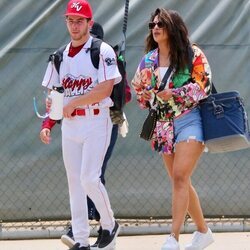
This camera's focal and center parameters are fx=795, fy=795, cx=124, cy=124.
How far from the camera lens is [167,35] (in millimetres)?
5691

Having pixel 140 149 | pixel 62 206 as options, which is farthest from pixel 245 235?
pixel 62 206

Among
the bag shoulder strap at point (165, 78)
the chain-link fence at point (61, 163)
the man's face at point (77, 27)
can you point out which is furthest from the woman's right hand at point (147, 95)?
the chain-link fence at point (61, 163)

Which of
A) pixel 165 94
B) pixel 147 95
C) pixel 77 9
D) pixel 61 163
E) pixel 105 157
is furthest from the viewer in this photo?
pixel 61 163

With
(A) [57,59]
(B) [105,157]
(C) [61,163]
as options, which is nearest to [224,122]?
(B) [105,157]

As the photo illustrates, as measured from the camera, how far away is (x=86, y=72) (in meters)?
5.71

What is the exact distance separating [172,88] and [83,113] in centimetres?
66

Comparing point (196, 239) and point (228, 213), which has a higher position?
point (196, 239)

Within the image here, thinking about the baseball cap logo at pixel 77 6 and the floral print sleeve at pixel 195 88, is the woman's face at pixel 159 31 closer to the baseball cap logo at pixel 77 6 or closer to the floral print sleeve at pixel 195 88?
the floral print sleeve at pixel 195 88

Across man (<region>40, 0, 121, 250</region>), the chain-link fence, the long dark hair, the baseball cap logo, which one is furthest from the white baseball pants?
the chain-link fence

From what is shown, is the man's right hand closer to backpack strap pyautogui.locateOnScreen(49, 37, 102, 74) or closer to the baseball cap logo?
backpack strap pyautogui.locateOnScreen(49, 37, 102, 74)

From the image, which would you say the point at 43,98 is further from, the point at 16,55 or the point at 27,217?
the point at 27,217

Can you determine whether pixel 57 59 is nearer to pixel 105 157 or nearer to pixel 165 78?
pixel 165 78

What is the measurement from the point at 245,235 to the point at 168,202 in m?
0.76

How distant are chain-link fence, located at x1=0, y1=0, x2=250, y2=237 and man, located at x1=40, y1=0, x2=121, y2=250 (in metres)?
1.40
